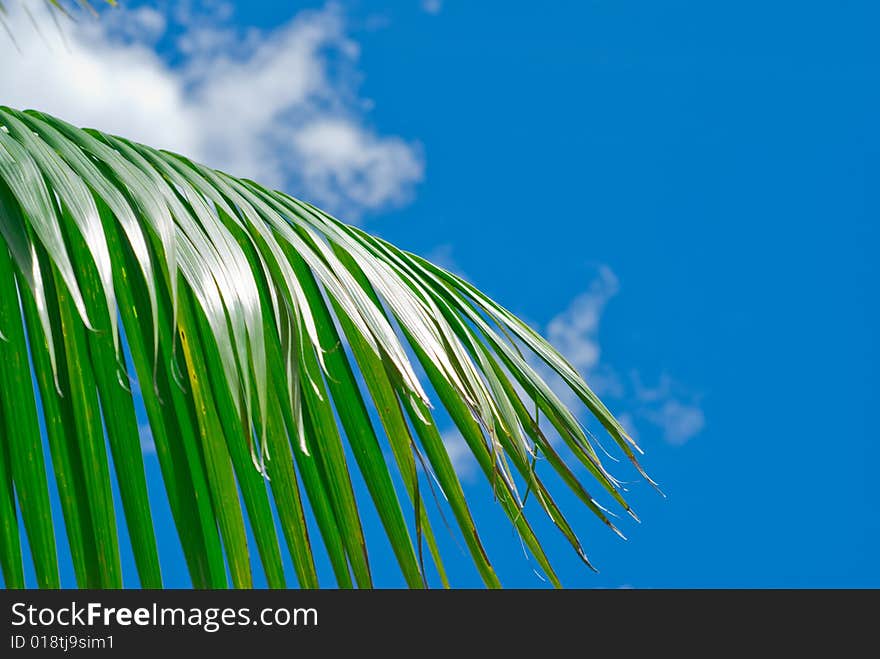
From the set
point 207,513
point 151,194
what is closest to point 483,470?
point 207,513

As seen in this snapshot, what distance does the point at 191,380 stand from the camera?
560 millimetres

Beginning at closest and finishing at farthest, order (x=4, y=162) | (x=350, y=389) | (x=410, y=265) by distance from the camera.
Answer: (x=4, y=162)
(x=350, y=389)
(x=410, y=265)

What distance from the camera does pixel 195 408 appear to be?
565 millimetres

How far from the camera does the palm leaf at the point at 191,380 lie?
0.54 m

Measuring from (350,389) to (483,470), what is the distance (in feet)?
0.43

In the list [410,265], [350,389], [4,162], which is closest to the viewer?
[4,162]

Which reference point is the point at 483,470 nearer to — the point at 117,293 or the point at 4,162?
the point at 117,293

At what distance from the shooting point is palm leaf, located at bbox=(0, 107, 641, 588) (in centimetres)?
54

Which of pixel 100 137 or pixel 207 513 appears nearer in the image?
pixel 207 513
